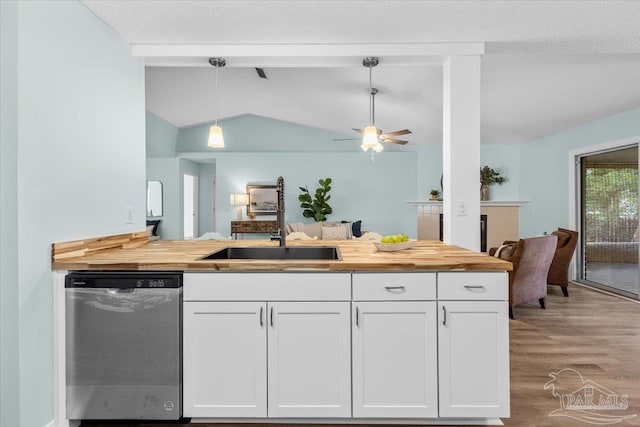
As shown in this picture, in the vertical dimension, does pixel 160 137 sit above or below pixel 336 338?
above

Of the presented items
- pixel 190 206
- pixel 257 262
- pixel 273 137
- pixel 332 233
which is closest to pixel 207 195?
pixel 190 206

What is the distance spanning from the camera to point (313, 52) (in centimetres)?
279

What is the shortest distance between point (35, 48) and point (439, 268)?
218 centimetres

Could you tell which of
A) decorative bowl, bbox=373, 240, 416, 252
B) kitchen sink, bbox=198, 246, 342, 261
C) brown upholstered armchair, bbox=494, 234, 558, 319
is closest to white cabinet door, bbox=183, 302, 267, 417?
kitchen sink, bbox=198, 246, 342, 261

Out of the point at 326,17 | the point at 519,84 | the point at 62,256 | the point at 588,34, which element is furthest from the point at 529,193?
the point at 62,256

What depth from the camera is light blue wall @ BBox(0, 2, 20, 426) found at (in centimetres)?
171

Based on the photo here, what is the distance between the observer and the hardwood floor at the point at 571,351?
224 centimetres

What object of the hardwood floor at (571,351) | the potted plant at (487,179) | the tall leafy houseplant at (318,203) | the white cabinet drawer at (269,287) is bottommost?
the hardwood floor at (571,351)

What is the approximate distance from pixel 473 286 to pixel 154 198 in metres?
8.02

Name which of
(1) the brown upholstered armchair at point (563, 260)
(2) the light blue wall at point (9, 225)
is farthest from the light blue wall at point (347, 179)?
(2) the light blue wall at point (9, 225)

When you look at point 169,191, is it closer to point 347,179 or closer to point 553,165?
point 347,179

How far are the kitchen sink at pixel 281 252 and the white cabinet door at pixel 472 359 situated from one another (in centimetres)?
91

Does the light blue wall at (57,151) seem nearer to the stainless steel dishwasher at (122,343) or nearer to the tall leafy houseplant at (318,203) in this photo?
the stainless steel dishwasher at (122,343)

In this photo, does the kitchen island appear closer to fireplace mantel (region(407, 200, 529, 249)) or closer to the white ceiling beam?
A: the white ceiling beam
